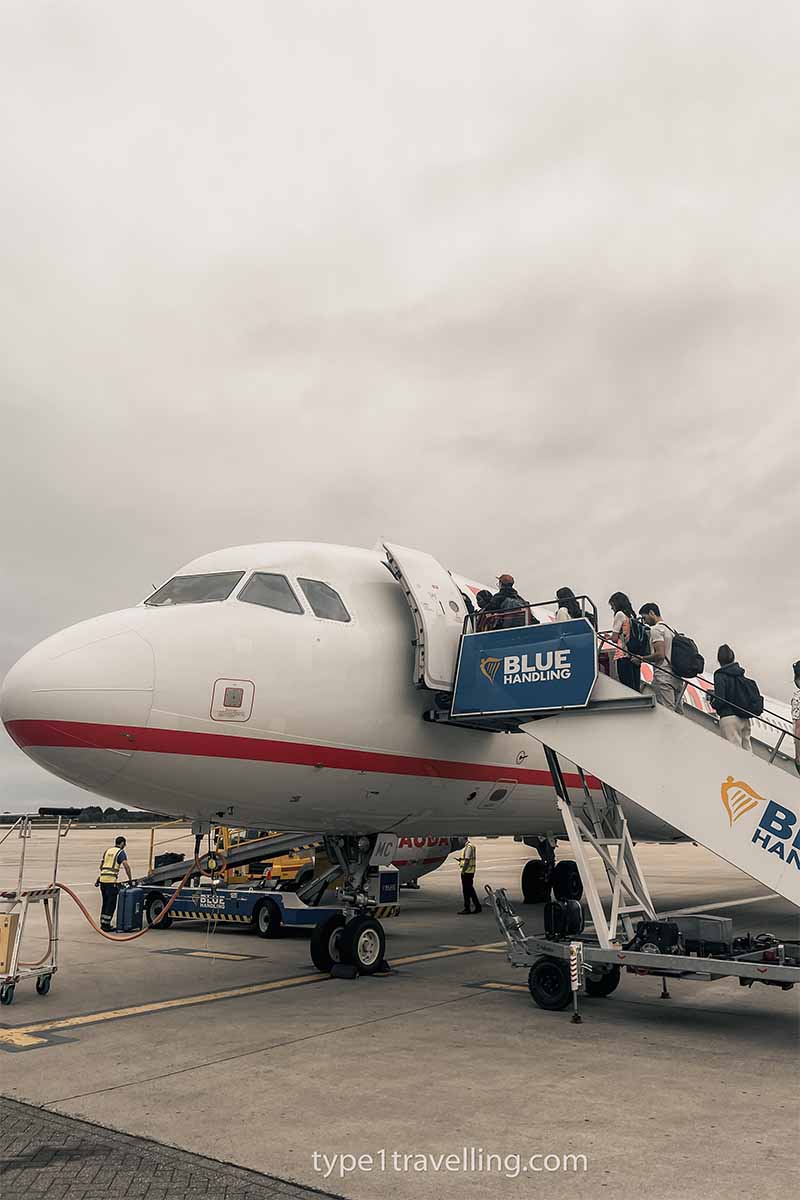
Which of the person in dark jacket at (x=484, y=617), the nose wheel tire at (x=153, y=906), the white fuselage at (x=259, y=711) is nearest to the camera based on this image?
the white fuselage at (x=259, y=711)

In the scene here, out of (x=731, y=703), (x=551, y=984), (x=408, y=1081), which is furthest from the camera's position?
(x=731, y=703)

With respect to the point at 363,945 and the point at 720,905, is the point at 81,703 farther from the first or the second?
the point at 720,905

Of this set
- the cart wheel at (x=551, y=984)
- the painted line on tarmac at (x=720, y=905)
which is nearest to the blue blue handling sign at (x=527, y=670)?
the cart wheel at (x=551, y=984)

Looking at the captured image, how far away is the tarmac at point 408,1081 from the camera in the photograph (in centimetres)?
648

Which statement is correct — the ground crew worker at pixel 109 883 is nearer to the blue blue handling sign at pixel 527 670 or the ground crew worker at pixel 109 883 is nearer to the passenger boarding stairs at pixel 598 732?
the passenger boarding stairs at pixel 598 732

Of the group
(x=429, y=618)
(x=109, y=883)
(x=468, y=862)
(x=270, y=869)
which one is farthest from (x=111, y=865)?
(x=429, y=618)

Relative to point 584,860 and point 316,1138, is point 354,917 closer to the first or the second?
point 584,860

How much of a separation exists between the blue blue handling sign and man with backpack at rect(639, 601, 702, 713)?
0.89 m

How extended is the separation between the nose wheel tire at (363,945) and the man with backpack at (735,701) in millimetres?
6194

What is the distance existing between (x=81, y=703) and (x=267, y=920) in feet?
36.1

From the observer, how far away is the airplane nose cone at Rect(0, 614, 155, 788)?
407 inches

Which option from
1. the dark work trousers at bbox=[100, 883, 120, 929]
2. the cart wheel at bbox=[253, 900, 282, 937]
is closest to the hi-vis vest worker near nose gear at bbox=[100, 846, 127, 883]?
the dark work trousers at bbox=[100, 883, 120, 929]

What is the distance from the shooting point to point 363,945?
47.2 ft

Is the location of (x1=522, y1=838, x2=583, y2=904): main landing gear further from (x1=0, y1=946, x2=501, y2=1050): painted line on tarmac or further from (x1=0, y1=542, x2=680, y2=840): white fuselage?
(x1=0, y1=542, x2=680, y2=840): white fuselage
